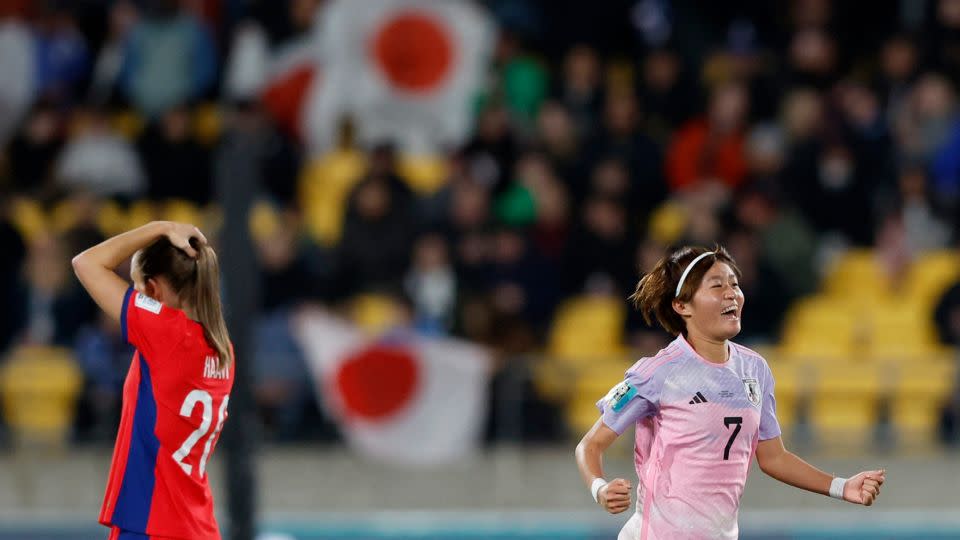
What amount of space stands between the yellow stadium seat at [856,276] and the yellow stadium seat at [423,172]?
3181mm

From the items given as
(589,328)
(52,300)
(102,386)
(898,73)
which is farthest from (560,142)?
→ (102,386)

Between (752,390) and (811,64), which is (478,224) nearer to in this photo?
(811,64)

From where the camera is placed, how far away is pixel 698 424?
5.58 metres

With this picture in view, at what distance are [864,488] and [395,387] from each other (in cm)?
723

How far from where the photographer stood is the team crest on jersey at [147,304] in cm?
575

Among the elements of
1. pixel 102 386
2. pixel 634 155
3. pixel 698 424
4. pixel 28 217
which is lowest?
pixel 698 424

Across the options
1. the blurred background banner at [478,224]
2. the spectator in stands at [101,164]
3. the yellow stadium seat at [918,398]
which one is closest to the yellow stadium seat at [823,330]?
the blurred background banner at [478,224]

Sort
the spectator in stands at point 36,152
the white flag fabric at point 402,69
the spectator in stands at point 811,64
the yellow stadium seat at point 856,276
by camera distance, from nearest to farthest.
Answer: the yellow stadium seat at point 856,276, the spectator in stands at point 811,64, the spectator in stands at point 36,152, the white flag fabric at point 402,69

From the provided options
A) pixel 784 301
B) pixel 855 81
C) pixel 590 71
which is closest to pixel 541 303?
pixel 784 301

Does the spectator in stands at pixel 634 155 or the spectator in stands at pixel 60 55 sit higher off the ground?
the spectator in stands at pixel 60 55

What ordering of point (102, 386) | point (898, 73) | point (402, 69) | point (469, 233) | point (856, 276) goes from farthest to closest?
point (402, 69) → point (898, 73) → point (856, 276) → point (469, 233) → point (102, 386)

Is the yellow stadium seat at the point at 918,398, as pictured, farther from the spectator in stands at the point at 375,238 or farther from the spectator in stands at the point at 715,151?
the spectator in stands at the point at 375,238

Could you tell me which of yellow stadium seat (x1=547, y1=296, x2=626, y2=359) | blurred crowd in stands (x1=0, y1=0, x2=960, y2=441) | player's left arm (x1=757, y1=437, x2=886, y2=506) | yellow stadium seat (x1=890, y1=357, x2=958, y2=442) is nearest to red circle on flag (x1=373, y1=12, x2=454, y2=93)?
blurred crowd in stands (x1=0, y1=0, x2=960, y2=441)

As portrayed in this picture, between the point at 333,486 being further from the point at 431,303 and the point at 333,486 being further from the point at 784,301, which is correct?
the point at 784,301
